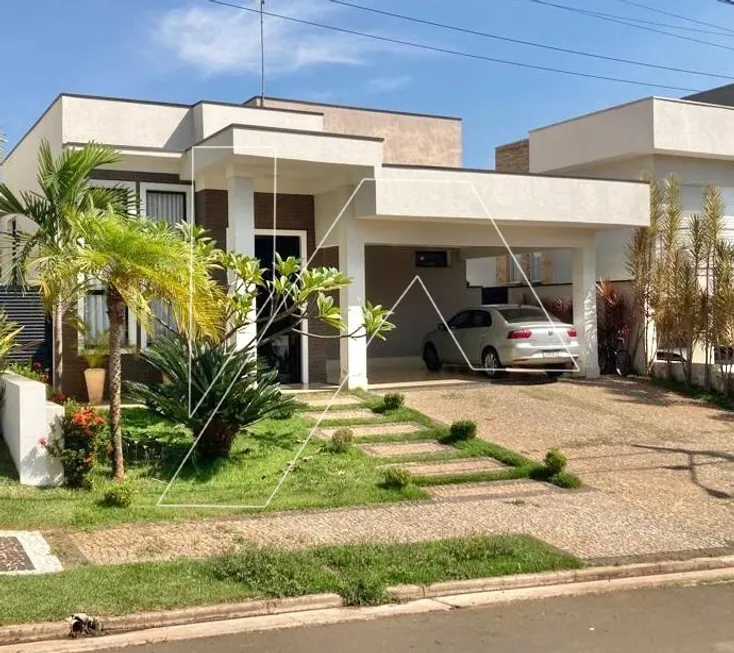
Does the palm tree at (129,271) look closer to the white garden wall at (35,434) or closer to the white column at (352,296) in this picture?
the white garden wall at (35,434)

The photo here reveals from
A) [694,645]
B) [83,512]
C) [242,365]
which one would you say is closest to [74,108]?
[242,365]

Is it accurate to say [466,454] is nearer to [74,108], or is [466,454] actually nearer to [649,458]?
[649,458]

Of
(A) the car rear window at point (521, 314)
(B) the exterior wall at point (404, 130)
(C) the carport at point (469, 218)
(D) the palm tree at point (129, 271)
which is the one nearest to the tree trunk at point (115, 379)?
(D) the palm tree at point (129, 271)

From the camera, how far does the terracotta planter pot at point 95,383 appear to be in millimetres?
13984

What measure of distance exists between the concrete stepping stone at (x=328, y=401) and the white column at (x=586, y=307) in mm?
5713

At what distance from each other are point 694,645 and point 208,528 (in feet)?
14.5

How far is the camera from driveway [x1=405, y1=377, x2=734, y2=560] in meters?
9.84

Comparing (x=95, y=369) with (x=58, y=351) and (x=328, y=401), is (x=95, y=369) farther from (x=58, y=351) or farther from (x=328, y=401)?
(x=328, y=401)

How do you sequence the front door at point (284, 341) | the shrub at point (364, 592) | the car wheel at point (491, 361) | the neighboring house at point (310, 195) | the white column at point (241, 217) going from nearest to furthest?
the shrub at point (364, 592) → the white column at point (241, 217) → the neighboring house at point (310, 195) → the front door at point (284, 341) → the car wheel at point (491, 361)

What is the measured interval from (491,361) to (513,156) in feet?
32.8

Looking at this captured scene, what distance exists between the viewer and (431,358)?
20.0 meters

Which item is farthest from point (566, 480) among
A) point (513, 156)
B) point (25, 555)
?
point (513, 156)

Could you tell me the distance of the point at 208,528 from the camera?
27.0 feet

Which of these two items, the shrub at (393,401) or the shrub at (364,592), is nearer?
the shrub at (364,592)
